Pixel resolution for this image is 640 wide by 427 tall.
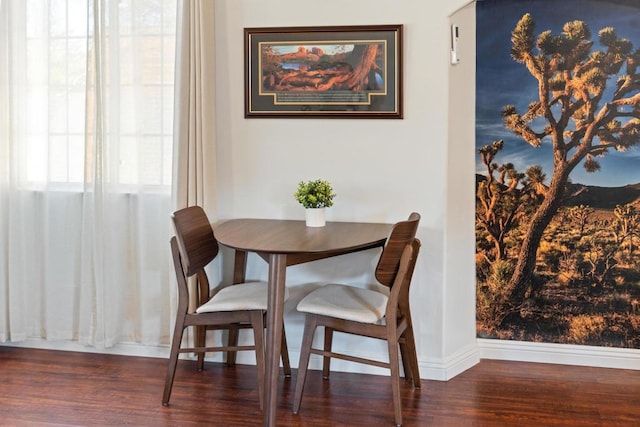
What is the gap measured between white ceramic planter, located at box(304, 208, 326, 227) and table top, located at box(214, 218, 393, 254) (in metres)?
0.03

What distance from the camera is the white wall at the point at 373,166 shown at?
138 inches

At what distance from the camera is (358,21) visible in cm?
354

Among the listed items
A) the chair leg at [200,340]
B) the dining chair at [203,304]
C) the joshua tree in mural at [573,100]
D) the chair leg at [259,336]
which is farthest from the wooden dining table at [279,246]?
the joshua tree in mural at [573,100]

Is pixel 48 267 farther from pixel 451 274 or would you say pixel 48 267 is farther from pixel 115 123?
pixel 451 274

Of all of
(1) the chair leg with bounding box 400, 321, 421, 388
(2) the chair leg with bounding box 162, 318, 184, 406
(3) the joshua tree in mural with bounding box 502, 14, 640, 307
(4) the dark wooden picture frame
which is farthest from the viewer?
(3) the joshua tree in mural with bounding box 502, 14, 640, 307

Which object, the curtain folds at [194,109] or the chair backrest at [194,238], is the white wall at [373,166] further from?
the chair backrest at [194,238]

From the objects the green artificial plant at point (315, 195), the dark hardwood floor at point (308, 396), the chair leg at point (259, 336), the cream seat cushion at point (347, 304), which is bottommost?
the dark hardwood floor at point (308, 396)

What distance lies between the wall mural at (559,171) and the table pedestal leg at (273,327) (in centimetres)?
145

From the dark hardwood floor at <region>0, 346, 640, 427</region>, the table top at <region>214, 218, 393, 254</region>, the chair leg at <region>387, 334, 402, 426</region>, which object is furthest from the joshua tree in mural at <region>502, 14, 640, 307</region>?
the chair leg at <region>387, 334, 402, 426</region>

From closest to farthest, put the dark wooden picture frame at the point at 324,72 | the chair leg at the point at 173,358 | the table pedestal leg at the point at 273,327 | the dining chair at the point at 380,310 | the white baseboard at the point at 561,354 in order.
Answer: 1. the table pedestal leg at the point at 273,327
2. the dining chair at the point at 380,310
3. the chair leg at the point at 173,358
4. the dark wooden picture frame at the point at 324,72
5. the white baseboard at the point at 561,354

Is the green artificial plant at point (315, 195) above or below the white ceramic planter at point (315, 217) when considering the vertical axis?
above

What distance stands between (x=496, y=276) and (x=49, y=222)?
2.47m

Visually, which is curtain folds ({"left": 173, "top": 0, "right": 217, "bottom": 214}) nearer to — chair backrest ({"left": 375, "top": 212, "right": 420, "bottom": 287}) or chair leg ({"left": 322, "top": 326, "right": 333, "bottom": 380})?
→ chair leg ({"left": 322, "top": 326, "right": 333, "bottom": 380})

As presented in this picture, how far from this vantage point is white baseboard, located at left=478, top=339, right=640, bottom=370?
3738mm
